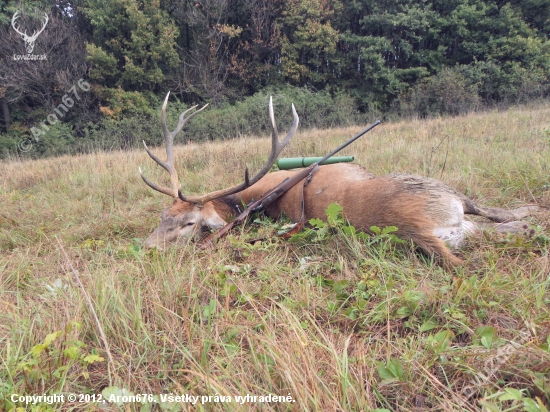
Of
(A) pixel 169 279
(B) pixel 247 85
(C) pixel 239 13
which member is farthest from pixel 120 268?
(C) pixel 239 13

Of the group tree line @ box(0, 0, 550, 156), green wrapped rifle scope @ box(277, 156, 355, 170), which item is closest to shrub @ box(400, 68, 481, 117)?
tree line @ box(0, 0, 550, 156)

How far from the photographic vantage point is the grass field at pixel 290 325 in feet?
4.57

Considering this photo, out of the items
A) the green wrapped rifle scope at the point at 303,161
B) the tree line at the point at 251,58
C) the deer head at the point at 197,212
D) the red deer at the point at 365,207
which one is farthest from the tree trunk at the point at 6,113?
the green wrapped rifle scope at the point at 303,161

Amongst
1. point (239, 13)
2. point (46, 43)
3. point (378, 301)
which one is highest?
point (239, 13)

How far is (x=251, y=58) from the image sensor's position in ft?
88.3

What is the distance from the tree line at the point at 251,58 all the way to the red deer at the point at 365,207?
14328mm

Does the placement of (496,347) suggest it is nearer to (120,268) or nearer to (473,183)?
(120,268)

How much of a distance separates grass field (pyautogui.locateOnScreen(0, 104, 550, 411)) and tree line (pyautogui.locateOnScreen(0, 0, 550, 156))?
50.4 feet

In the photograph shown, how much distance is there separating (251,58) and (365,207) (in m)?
26.6

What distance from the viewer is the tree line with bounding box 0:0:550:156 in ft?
65.8

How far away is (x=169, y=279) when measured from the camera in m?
2.23

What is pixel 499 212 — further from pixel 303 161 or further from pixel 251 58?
pixel 251 58

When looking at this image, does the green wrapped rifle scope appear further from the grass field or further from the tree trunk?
the tree trunk

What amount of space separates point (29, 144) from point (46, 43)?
6327 mm
